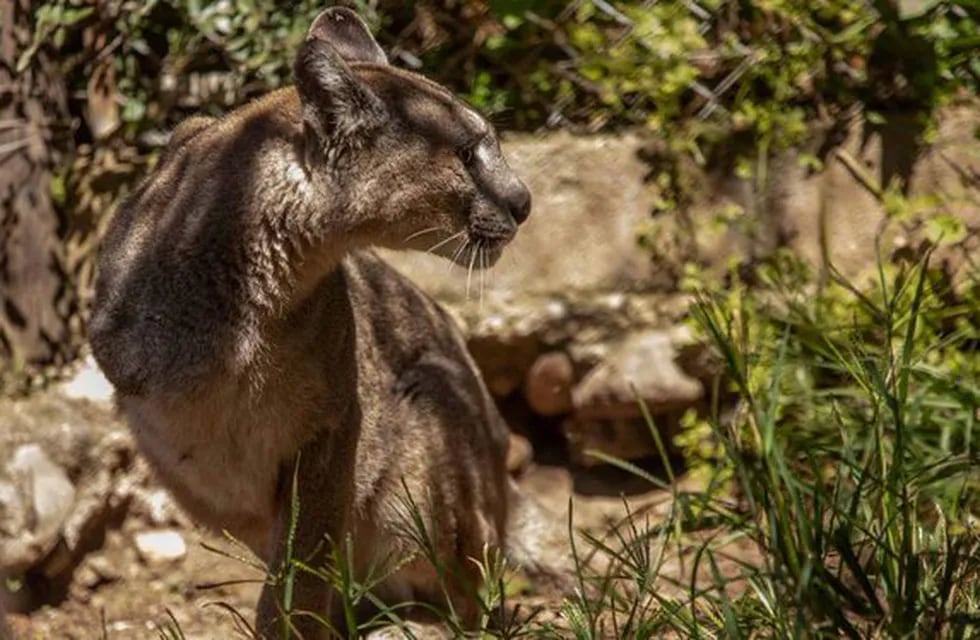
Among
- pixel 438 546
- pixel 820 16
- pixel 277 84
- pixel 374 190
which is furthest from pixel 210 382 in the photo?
pixel 820 16

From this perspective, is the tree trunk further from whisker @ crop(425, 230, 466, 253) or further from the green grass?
the green grass

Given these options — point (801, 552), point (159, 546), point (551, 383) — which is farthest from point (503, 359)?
point (801, 552)

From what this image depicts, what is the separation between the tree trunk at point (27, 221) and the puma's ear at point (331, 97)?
3.00m

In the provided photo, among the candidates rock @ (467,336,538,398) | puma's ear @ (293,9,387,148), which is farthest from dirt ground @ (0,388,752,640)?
puma's ear @ (293,9,387,148)

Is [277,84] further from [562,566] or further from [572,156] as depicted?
[562,566]

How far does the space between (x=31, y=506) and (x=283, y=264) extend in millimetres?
2418

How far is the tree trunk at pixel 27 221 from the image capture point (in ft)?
22.8

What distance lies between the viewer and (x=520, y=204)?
4.74 m

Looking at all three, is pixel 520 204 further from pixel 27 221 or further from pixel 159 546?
pixel 27 221

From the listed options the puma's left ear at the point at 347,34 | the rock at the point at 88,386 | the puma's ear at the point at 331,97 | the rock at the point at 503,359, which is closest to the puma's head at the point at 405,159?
the puma's ear at the point at 331,97

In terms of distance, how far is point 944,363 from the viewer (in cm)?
634

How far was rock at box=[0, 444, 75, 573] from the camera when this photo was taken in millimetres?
6203

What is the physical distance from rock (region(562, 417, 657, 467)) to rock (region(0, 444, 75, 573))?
2.45 metres

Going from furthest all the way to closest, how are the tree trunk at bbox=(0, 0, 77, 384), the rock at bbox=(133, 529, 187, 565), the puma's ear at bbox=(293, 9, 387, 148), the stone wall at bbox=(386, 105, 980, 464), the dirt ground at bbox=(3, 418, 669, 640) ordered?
the stone wall at bbox=(386, 105, 980, 464) → the tree trunk at bbox=(0, 0, 77, 384) → the rock at bbox=(133, 529, 187, 565) → the dirt ground at bbox=(3, 418, 669, 640) → the puma's ear at bbox=(293, 9, 387, 148)
